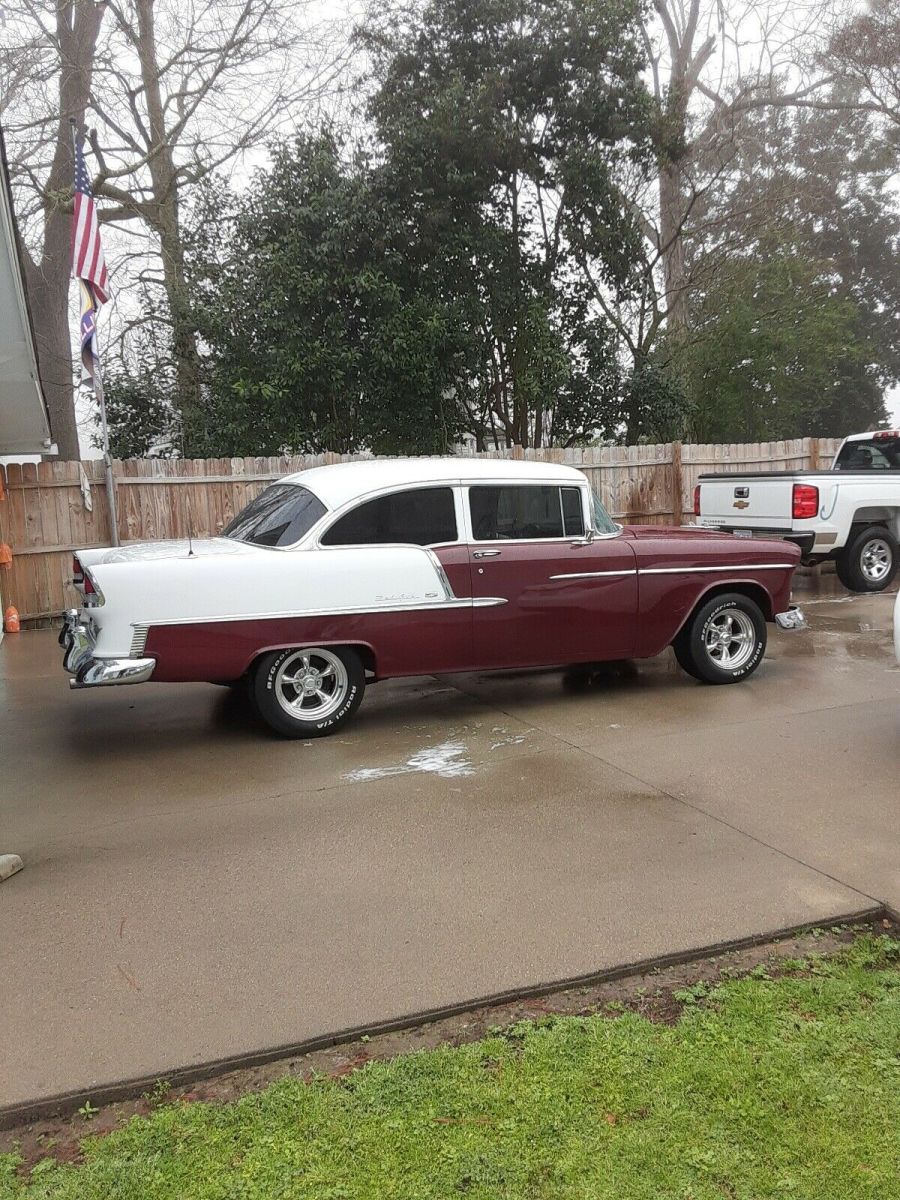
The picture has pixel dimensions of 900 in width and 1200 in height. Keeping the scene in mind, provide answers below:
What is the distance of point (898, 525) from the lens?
1242cm

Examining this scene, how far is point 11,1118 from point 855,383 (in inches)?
1262

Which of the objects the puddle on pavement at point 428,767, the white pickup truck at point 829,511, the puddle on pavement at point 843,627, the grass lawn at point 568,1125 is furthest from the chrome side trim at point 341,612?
the white pickup truck at point 829,511

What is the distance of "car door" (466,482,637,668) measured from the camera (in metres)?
6.67

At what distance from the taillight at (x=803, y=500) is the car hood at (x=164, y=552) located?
7.41 meters

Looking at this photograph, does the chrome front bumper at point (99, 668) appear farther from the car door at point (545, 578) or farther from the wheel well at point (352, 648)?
the car door at point (545, 578)

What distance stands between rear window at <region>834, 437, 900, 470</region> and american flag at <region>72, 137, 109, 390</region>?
9.73m

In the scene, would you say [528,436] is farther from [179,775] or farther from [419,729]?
[179,775]

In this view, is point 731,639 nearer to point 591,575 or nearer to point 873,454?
point 591,575

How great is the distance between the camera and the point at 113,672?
5.64m

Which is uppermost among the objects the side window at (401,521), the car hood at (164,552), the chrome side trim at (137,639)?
the side window at (401,521)

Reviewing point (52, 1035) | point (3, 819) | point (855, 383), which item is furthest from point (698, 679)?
point (855, 383)

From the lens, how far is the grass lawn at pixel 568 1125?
234 centimetres

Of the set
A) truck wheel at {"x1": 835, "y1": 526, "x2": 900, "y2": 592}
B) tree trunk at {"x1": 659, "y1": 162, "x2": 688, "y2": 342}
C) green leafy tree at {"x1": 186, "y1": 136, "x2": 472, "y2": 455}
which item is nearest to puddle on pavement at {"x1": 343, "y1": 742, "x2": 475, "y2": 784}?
truck wheel at {"x1": 835, "y1": 526, "x2": 900, "y2": 592}

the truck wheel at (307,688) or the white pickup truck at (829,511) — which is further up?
the white pickup truck at (829,511)
